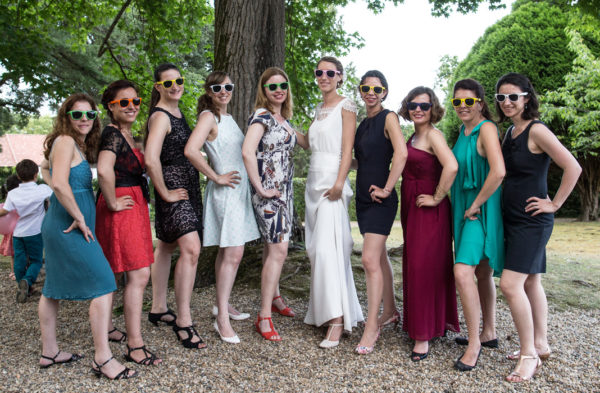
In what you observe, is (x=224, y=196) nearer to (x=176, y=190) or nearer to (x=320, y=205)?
(x=176, y=190)

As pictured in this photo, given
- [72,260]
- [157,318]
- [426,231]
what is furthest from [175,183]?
[426,231]

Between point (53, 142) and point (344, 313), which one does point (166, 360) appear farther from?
point (53, 142)

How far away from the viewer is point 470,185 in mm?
3463

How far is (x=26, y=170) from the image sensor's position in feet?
19.0

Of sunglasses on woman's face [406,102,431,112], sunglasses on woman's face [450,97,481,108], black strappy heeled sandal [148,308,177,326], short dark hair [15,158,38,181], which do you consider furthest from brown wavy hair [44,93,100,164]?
short dark hair [15,158,38,181]

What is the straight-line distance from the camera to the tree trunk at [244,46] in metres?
5.57

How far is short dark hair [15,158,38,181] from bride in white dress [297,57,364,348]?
3.91m

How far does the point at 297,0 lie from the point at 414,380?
26.9ft

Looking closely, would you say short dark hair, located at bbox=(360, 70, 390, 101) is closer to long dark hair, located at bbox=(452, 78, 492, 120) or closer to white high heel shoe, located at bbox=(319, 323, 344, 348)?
long dark hair, located at bbox=(452, 78, 492, 120)

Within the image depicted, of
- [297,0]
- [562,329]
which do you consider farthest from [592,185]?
[562,329]

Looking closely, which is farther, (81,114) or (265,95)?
(265,95)

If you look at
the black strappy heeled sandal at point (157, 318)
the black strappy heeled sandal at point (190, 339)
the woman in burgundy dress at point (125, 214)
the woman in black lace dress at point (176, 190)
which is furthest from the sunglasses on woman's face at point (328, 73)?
the black strappy heeled sandal at point (157, 318)

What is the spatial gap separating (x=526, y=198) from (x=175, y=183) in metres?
2.63

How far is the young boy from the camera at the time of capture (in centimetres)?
593
